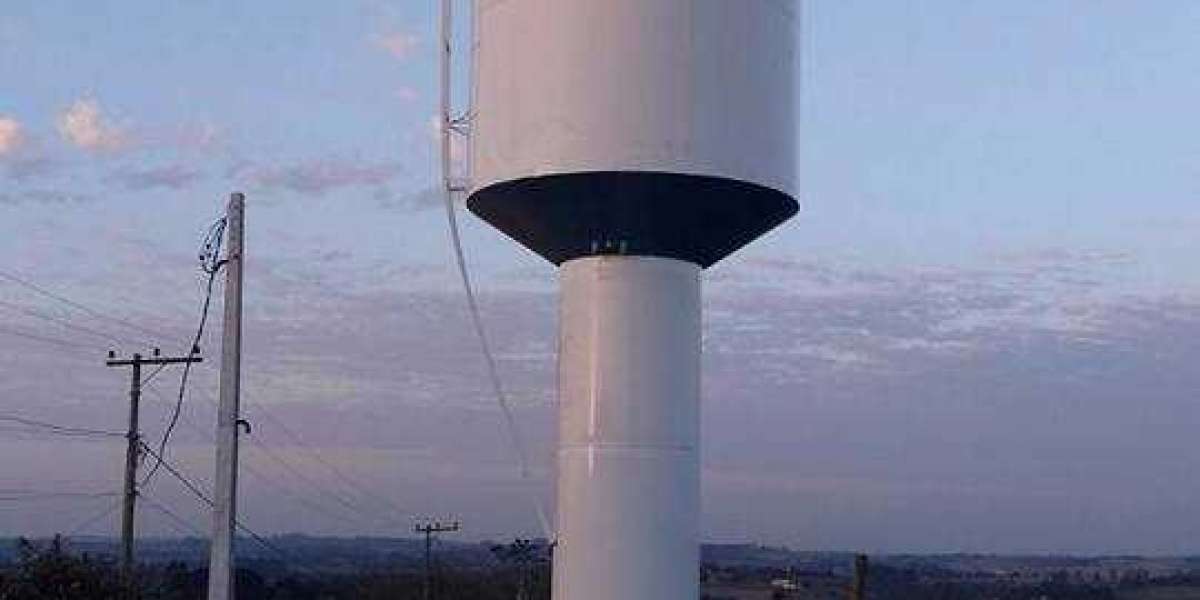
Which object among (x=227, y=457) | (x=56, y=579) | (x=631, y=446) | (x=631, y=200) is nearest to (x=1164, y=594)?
(x=56, y=579)

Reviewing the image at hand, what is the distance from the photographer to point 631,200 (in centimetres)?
1394

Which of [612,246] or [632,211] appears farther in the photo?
[612,246]

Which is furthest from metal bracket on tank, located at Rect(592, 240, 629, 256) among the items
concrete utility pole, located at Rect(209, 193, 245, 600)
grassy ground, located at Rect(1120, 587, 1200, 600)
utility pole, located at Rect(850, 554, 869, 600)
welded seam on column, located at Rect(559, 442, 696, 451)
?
grassy ground, located at Rect(1120, 587, 1200, 600)

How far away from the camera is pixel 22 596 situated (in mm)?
21438

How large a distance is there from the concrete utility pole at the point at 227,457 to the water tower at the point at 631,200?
13.9ft

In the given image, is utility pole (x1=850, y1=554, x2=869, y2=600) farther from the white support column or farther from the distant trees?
the white support column

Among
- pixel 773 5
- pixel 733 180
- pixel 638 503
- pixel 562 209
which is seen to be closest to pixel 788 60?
pixel 773 5

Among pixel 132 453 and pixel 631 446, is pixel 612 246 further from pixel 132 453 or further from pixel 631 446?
pixel 132 453

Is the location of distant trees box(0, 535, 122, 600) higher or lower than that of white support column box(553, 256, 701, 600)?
lower

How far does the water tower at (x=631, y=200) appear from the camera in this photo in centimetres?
1380

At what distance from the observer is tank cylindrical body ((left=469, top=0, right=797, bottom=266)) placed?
1376cm

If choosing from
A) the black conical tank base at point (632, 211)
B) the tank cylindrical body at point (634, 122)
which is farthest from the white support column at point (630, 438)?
the tank cylindrical body at point (634, 122)

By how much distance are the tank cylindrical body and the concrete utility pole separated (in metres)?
4.06

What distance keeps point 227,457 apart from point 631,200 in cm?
582
